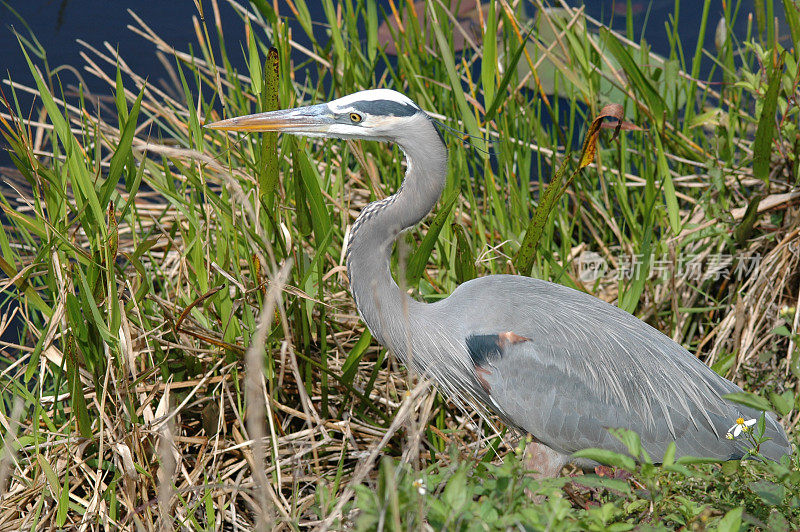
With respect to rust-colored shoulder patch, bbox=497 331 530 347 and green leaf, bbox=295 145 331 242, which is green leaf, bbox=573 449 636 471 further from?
green leaf, bbox=295 145 331 242

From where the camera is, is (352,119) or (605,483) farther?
(352,119)

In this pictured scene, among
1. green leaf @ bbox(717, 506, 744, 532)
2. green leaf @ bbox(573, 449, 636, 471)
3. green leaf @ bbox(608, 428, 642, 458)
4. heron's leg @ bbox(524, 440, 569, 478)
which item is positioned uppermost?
green leaf @ bbox(608, 428, 642, 458)

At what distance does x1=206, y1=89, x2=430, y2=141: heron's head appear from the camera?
6.71 feet

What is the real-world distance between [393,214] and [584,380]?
0.69 meters

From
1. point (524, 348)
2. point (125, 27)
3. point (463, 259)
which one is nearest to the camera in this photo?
point (524, 348)

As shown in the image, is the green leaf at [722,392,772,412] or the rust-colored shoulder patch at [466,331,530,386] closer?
the green leaf at [722,392,772,412]

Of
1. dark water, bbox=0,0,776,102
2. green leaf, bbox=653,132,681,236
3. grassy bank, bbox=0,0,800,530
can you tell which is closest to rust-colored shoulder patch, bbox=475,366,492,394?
grassy bank, bbox=0,0,800,530

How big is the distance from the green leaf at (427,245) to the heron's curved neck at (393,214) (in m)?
0.08

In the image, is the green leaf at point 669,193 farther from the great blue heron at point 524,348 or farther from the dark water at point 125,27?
the dark water at point 125,27

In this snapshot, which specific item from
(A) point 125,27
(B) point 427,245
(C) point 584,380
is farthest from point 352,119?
(A) point 125,27

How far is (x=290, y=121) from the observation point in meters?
2.06

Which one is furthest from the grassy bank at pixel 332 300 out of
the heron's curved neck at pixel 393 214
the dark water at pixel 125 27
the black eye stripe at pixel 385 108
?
the dark water at pixel 125 27

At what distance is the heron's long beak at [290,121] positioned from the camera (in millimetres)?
2025

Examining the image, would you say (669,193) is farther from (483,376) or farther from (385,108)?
(385,108)
